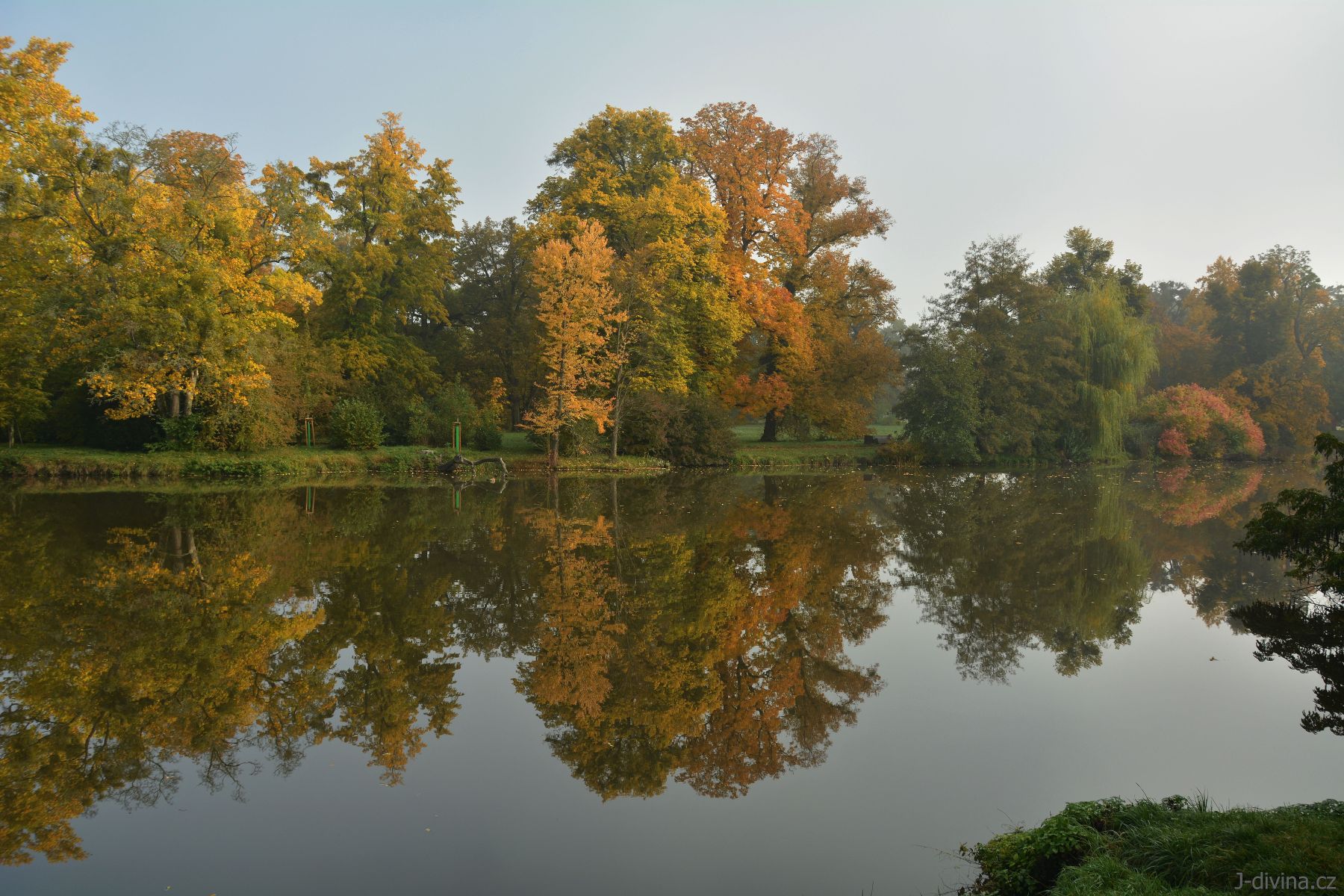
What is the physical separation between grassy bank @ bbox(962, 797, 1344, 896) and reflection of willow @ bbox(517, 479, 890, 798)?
1.89 meters

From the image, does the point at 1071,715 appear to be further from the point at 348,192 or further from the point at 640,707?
the point at 348,192

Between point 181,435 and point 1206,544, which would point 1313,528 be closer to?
point 1206,544

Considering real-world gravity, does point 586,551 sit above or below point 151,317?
below

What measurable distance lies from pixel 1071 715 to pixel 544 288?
2450 cm

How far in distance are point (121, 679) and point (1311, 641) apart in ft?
41.0

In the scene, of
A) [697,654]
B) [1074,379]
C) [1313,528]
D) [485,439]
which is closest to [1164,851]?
[697,654]

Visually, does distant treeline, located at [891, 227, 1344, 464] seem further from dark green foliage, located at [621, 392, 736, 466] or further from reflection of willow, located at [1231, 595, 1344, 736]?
reflection of willow, located at [1231, 595, 1344, 736]

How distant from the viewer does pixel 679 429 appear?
105 feet

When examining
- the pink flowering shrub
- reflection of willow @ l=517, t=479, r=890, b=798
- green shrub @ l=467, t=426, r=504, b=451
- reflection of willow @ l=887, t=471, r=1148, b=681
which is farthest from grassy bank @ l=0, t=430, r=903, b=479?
the pink flowering shrub

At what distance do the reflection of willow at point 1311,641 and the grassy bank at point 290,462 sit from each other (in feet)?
70.5

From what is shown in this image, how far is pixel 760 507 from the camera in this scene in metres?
20.1

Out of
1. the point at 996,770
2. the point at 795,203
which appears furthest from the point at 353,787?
the point at 795,203

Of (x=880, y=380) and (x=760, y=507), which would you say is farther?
(x=880, y=380)

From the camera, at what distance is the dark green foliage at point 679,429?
3106cm
